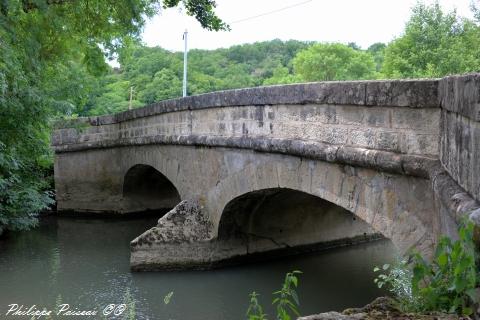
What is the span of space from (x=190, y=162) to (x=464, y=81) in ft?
22.3

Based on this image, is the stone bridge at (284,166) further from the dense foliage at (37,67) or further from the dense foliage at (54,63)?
the dense foliage at (37,67)

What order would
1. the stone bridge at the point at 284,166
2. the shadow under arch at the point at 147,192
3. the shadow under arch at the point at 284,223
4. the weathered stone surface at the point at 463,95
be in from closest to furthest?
the weathered stone surface at the point at 463,95
the stone bridge at the point at 284,166
the shadow under arch at the point at 284,223
the shadow under arch at the point at 147,192

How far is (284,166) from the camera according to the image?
6.39 m

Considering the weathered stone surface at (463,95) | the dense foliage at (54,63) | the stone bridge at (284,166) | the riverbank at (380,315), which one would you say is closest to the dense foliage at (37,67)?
the dense foliage at (54,63)

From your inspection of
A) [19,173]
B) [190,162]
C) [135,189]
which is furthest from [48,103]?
[135,189]

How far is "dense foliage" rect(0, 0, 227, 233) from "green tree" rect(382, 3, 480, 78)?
62.6ft

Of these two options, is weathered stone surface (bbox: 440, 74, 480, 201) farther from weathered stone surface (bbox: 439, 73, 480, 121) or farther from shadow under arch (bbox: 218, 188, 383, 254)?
shadow under arch (bbox: 218, 188, 383, 254)

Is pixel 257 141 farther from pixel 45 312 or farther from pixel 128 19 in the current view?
pixel 45 312

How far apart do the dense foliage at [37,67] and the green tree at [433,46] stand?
751 inches

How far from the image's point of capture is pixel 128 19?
7758 millimetres

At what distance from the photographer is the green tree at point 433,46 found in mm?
25016

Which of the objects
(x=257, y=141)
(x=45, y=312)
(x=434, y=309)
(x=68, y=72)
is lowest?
(x=45, y=312)

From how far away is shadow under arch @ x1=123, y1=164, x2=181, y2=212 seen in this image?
13.8m

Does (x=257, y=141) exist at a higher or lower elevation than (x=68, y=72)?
lower
